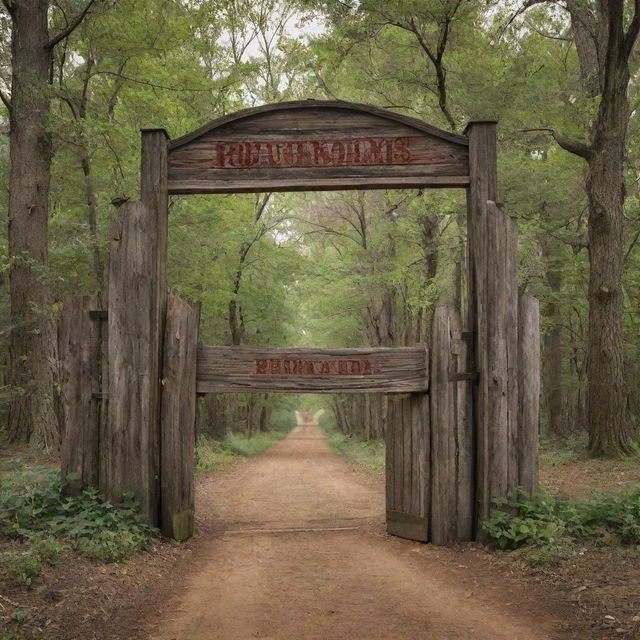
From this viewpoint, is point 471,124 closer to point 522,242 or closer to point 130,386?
point 130,386

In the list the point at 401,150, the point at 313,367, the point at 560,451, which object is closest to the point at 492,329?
the point at 313,367

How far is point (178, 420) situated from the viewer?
6.84 meters

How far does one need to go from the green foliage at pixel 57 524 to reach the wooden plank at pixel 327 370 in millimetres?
1735

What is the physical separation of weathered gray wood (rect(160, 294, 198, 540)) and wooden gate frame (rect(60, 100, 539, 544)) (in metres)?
0.01

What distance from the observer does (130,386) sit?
21.8ft

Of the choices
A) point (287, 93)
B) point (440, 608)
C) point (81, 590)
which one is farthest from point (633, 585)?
point (287, 93)

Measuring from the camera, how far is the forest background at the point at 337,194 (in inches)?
432

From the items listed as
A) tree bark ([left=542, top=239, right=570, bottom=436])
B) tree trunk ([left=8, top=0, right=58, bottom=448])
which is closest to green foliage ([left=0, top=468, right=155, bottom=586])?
tree trunk ([left=8, top=0, right=58, bottom=448])

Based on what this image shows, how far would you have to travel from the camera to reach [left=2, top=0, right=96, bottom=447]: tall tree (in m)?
10.8

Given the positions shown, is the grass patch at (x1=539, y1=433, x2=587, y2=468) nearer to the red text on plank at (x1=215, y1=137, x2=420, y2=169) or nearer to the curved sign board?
the curved sign board

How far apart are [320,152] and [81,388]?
391 cm

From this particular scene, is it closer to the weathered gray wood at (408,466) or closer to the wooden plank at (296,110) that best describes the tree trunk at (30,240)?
the wooden plank at (296,110)

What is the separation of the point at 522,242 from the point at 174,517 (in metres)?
14.5

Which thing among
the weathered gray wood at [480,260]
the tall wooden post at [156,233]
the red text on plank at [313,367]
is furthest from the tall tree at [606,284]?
the tall wooden post at [156,233]
